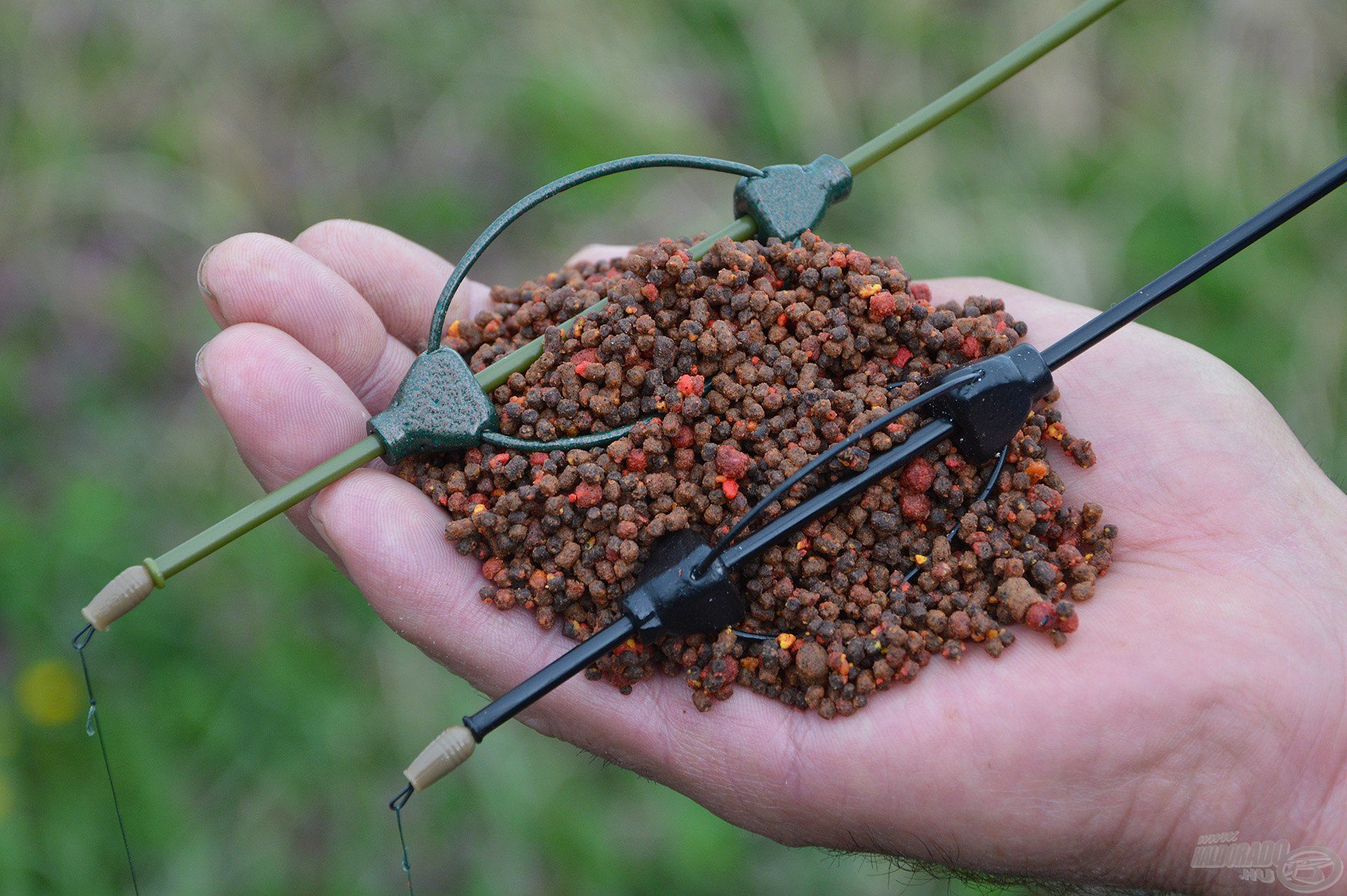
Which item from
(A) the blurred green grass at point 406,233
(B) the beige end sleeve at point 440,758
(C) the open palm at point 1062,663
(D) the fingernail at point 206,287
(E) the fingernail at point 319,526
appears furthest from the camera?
(A) the blurred green grass at point 406,233

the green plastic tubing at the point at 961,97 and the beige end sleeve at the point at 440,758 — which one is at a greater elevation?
the green plastic tubing at the point at 961,97

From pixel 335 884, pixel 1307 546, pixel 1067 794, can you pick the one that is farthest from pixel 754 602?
pixel 335 884

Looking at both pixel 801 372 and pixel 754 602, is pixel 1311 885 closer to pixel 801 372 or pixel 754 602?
pixel 754 602

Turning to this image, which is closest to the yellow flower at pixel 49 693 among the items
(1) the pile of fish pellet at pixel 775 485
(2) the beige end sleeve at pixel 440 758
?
(1) the pile of fish pellet at pixel 775 485

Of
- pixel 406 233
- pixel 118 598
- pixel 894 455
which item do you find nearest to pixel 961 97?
pixel 894 455

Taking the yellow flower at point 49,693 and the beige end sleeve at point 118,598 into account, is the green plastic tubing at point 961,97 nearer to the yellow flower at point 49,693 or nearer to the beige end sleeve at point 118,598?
the beige end sleeve at point 118,598

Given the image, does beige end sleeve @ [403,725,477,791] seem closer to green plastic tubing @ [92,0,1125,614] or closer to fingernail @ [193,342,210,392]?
green plastic tubing @ [92,0,1125,614]

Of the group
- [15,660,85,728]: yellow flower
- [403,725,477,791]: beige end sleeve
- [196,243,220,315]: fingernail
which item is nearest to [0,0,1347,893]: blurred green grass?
[15,660,85,728]: yellow flower
